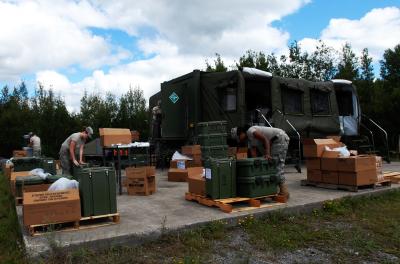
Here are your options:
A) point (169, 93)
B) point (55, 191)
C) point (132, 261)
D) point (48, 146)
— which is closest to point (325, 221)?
point (132, 261)

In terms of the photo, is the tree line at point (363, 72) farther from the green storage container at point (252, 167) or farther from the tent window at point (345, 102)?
the green storage container at point (252, 167)

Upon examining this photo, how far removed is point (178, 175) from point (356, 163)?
4.81 meters

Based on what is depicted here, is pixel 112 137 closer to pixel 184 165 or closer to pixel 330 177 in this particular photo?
pixel 184 165

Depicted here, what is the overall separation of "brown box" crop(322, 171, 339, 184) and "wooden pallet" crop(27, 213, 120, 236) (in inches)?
196

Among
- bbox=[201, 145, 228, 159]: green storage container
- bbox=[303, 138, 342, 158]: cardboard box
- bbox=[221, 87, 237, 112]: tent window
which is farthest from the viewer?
bbox=[221, 87, 237, 112]: tent window

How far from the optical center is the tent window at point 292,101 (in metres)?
14.1

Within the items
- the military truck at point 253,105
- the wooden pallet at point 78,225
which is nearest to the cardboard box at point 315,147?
the military truck at point 253,105

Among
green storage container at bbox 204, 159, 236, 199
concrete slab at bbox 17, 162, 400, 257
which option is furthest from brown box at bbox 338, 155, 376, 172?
green storage container at bbox 204, 159, 236, 199

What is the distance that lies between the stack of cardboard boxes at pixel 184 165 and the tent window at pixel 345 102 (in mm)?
7115

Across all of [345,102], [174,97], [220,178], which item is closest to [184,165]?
[174,97]

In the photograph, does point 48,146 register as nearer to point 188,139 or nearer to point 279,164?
point 188,139

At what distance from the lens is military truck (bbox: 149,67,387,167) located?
1339 centimetres

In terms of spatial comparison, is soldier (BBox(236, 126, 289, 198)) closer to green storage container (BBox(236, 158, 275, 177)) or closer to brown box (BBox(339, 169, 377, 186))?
green storage container (BBox(236, 158, 275, 177))

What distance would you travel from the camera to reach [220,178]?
7.19m
